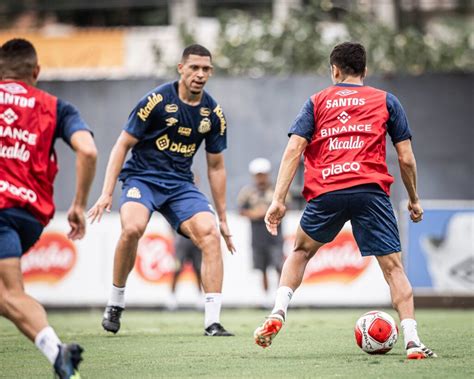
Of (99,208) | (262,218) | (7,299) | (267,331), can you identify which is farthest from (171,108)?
(262,218)

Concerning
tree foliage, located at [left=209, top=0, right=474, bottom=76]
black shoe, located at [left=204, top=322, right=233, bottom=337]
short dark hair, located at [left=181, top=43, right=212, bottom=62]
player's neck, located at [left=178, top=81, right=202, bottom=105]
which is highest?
tree foliage, located at [left=209, top=0, right=474, bottom=76]

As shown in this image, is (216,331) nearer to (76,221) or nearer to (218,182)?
(218,182)

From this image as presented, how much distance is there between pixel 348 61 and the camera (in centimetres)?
898

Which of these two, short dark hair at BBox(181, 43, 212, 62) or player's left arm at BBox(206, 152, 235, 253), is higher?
short dark hair at BBox(181, 43, 212, 62)

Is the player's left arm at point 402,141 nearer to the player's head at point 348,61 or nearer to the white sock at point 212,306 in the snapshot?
the player's head at point 348,61

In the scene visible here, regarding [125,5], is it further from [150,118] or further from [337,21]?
[150,118]

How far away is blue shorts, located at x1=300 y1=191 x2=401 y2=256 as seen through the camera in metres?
8.79

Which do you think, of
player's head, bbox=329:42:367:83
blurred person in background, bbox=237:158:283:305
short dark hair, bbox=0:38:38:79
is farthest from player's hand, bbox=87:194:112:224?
blurred person in background, bbox=237:158:283:305

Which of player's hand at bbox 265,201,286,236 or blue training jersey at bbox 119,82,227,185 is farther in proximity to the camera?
blue training jersey at bbox 119,82,227,185

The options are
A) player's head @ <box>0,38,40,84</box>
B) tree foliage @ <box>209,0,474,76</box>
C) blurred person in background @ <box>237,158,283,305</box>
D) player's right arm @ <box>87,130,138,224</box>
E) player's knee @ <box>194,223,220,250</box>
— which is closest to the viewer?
player's head @ <box>0,38,40,84</box>

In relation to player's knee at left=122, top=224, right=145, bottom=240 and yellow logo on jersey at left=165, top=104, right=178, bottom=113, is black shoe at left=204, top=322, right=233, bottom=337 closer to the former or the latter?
player's knee at left=122, top=224, right=145, bottom=240

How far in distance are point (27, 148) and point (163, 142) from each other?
375cm

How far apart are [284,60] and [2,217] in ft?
61.8

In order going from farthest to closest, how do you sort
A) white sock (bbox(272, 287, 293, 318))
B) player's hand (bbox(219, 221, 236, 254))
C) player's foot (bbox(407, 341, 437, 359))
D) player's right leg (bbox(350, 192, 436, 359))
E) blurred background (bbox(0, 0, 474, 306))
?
1. blurred background (bbox(0, 0, 474, 306))
2. player's hand (bbox(219, 221, 236, 254))
3. white sock (bbox(272, 287, 293, 318))
4. player's right leg (bbox(350, 192, 436, 359))
5. player's foot (bbox(407, 341, 437, 359))
